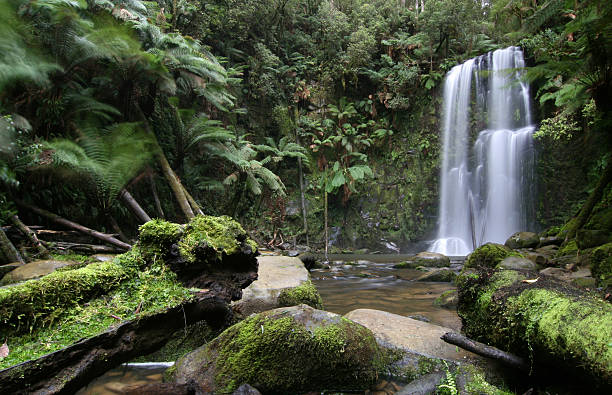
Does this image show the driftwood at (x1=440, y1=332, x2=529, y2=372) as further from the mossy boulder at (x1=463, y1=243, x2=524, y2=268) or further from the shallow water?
the mossy boulder at (x1=463, y1=243, x2=524, y2=268)

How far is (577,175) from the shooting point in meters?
11.1

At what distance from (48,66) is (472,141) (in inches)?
567

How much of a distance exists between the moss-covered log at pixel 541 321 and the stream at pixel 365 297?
92 centimetres

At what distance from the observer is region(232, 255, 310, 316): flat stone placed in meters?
3.37

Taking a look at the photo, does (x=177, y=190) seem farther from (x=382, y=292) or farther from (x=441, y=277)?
(x=441, y=277)

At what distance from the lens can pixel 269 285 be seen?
3.79 meters

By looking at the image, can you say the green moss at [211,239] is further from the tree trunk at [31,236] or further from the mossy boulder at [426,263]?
the mossy boulder at [426,263]

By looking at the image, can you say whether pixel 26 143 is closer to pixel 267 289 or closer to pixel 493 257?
pixel 267 289

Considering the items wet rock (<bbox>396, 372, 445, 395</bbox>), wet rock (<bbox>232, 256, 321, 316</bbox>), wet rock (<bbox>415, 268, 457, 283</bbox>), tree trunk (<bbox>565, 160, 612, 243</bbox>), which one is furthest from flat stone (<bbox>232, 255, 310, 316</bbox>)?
tree trunk (<bbox>565, 160, 612, 243</bbox>)

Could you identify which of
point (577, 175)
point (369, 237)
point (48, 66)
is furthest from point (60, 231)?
point (577, 175)

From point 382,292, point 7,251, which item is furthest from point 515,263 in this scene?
point 7,251

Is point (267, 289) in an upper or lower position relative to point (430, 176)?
lower

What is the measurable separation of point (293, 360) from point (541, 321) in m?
1.53

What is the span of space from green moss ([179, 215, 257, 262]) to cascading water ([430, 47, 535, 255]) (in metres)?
10.9
